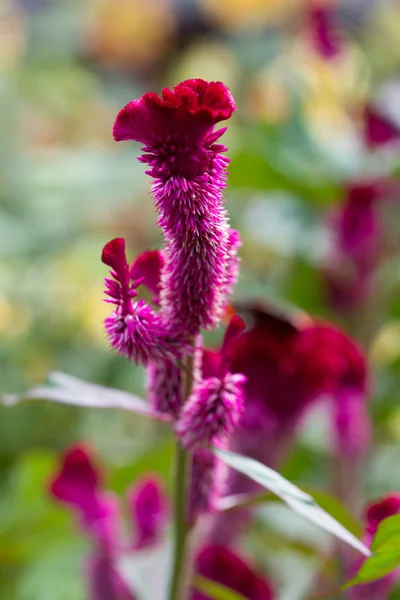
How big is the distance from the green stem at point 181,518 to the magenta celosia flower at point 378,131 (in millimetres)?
654

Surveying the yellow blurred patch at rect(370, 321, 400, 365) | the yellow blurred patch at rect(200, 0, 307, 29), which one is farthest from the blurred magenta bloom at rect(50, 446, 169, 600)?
the yellow blurred patch at rect(200, 0, 307, 29)

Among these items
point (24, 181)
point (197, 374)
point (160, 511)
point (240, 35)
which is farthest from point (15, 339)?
point (240, 35)

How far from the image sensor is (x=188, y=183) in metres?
0.38

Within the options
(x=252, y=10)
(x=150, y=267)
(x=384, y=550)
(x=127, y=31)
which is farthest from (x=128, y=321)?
(x=127, y=31)

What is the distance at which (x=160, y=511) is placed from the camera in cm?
67

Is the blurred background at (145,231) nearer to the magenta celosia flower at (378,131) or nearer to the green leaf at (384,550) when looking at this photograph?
the magenta celosia flower at (378,131)

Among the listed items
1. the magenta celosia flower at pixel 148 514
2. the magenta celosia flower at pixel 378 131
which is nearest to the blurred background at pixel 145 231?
the magenta celosia flower at pixel 378 131

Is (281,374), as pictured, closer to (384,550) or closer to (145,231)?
(384,550)

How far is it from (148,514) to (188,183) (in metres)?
0.36

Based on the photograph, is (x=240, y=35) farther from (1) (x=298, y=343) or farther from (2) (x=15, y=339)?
(1) (x=298, y=343)

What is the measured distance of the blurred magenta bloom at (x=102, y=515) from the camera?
0.64m

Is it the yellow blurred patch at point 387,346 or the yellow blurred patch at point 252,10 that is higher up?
the yellow blurred patch at point 252,10

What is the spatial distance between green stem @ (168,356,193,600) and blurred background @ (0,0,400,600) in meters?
0.16

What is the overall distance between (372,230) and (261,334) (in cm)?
40
